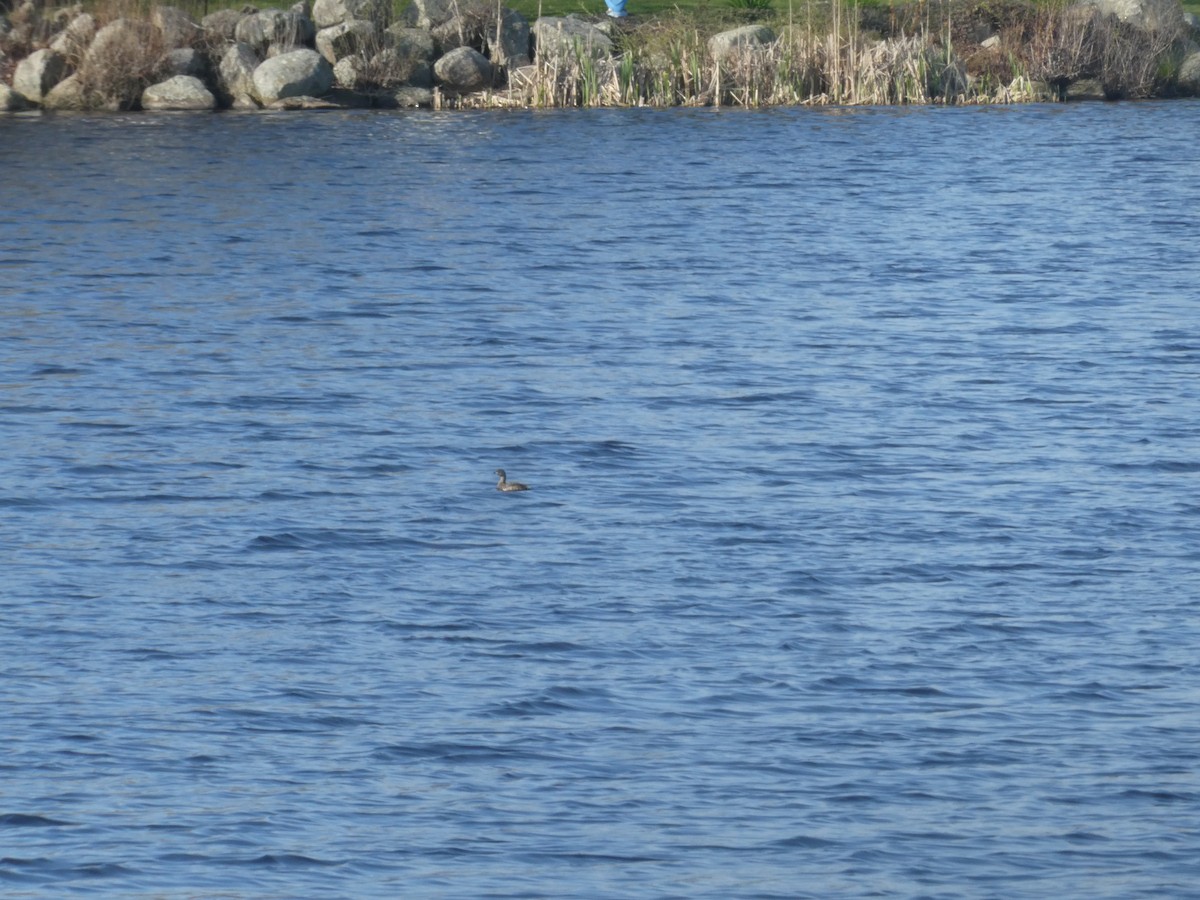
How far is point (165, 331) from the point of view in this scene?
80.8 ft

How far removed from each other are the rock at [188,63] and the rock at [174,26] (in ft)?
0.70

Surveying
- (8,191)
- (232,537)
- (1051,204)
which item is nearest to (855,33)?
(1051,204)

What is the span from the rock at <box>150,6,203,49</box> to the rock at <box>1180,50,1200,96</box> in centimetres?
2195

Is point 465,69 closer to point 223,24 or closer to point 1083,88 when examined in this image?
point 223,24

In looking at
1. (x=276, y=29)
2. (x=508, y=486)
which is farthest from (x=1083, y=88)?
(x=508, y=486)

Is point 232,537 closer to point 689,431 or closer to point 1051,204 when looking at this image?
point 689,431

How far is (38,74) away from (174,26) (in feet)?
A: 10.1

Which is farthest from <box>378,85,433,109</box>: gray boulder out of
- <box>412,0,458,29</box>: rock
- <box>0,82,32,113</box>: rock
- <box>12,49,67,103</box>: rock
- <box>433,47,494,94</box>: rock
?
<box>0,82,32,113</box>: rock

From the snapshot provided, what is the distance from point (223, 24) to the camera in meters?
49.4

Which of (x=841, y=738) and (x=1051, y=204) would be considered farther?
(x=1051, y=204)

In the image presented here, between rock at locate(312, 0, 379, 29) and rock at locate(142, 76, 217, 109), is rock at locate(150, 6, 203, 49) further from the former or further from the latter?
rock at locate(312, 0, 379, 29)

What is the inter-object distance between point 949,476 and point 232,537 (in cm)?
553

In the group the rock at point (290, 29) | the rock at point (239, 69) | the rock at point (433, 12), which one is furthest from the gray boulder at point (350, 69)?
the rock at point (433, 12)

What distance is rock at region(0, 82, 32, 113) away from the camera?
157 feet
